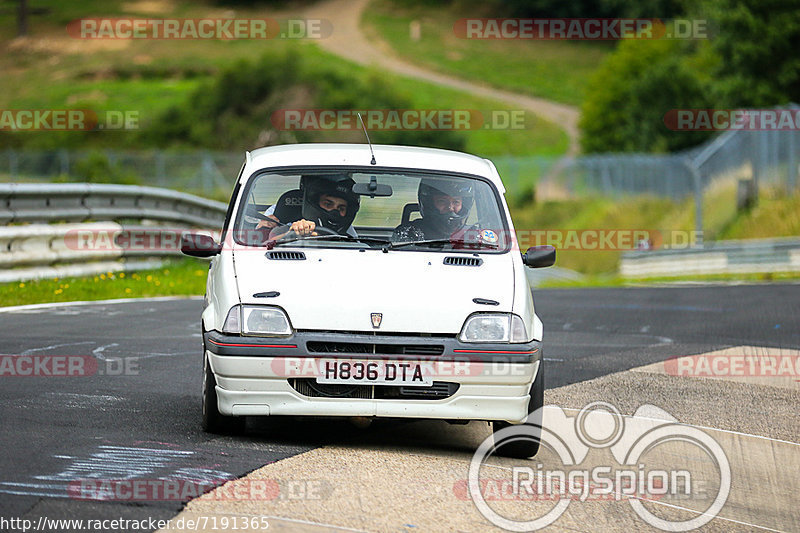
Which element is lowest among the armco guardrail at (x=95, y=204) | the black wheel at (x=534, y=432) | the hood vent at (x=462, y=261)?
the black wheel at (x=534, y=432)

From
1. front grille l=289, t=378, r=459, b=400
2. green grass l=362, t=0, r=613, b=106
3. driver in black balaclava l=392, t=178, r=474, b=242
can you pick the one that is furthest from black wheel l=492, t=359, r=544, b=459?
green grass l=362, t=0, r=613, b=106

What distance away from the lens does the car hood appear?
23.0 feet

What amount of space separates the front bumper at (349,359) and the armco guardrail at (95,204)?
31.9 ft

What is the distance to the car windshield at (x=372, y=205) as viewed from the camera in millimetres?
8039

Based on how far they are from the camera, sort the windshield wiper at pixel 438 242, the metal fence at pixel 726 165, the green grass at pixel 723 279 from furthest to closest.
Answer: the metal fence at pixel 726 165 → the green grass at pixel 723 279 → the windshield wiper at pixel 438 242

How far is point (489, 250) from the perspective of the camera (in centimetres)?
786

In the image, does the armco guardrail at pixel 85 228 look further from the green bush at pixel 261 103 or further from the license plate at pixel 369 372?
the green bush at pixel 261 103

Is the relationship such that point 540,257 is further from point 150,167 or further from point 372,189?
point 150,167

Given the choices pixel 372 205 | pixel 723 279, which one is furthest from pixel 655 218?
pixel 372 205

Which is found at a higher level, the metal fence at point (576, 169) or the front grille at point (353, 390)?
the metal fence at point (576, 169)

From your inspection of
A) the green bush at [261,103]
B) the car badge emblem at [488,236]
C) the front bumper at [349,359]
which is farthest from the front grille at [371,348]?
the green bush at [261,103]

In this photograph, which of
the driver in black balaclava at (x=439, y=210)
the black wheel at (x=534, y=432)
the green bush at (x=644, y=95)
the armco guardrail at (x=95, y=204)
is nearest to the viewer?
the black wheel at (x=534, y=432)

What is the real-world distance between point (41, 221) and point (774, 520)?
12544mm

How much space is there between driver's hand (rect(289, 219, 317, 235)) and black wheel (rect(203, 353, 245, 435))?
1045 millimetres
